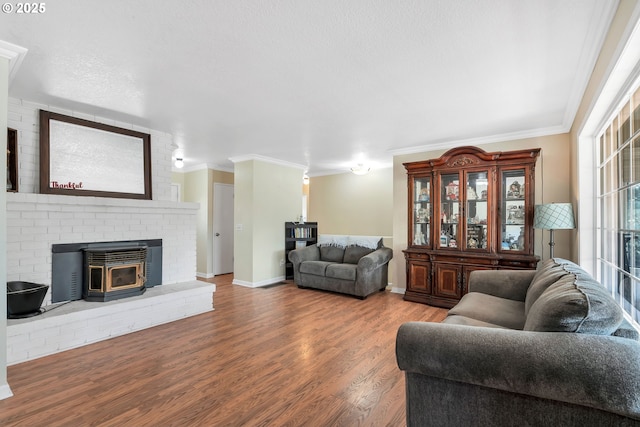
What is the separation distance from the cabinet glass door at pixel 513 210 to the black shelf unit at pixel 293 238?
11.5 ft

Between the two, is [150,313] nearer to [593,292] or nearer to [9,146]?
[9,146]

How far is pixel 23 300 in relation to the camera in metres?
2.68

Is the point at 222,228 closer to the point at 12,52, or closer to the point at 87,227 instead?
the point at 87,227

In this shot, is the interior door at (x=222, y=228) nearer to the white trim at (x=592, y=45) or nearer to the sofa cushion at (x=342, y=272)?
the sofa cushion at (x=342, y=272)

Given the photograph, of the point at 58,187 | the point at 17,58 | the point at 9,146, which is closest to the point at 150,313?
the point at 58,187

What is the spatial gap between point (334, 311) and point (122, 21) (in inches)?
142

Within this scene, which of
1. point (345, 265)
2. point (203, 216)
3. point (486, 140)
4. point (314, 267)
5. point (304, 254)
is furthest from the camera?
point (203, 216)

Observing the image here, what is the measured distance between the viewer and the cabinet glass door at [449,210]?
425cm

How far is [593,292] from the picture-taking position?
130 centimetres

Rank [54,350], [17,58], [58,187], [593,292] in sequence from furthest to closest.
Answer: [58,187]
[54,350]
[17,58]
[593,292]

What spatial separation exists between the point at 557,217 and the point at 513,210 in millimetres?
783

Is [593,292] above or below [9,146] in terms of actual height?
below

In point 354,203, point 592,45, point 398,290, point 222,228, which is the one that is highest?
point 592,45

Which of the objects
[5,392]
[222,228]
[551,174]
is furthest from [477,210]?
[222,228]
